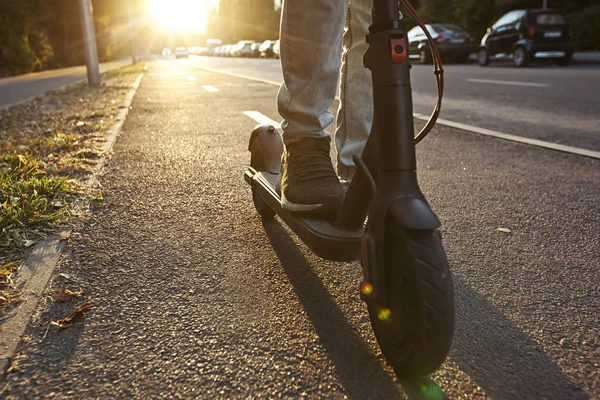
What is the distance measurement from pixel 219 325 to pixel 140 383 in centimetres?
33

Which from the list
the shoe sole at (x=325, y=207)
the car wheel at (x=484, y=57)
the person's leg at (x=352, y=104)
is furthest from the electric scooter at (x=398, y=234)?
the car wheel at (x=484, y=57)

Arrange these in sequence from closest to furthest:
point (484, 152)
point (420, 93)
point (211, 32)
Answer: point (484, 152)
point (420, 93)
point (211, 32)

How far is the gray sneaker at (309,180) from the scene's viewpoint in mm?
1799

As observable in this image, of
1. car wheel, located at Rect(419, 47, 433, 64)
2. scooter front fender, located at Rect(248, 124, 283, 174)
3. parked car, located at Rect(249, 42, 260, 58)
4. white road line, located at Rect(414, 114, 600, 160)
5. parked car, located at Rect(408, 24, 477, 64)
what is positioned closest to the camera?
scooter front fender, located at Rect(248, 124, 283, 174)

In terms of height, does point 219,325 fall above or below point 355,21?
below

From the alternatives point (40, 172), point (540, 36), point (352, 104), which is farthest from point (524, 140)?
point (540, 36)

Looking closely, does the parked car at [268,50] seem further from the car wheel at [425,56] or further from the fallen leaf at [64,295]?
the fallen leaf at [64,295]

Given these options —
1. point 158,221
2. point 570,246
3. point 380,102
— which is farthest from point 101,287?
point 570,246

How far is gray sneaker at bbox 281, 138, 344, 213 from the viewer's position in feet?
5.90

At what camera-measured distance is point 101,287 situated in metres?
1.90

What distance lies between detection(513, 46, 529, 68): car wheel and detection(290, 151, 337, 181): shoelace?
17.0 meters

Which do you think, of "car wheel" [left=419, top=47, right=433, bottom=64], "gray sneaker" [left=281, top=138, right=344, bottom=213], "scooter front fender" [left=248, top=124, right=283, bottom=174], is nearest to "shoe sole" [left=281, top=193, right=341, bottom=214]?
"gray sneaker" [left=281, top=138, right=344, bottom=213]

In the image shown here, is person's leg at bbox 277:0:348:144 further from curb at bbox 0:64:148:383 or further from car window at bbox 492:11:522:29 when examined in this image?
car window at bbox 492:11:522:29

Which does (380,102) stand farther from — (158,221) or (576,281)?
(158,221)
